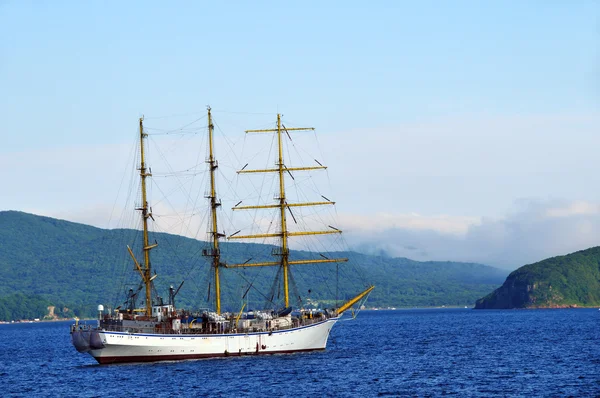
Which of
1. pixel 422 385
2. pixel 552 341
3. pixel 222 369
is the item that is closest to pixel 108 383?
pixel 222 369

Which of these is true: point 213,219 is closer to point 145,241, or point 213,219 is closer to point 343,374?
point 145,241

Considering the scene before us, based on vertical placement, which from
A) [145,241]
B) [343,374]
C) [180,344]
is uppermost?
[145,241]

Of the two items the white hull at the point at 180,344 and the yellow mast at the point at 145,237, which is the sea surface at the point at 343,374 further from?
the yellow mast at the point at 145,237

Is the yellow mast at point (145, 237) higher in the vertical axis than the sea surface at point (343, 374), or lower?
higher

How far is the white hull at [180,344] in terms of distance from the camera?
97.0 meters

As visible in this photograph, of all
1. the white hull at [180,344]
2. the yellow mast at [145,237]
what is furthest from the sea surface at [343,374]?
the yellow mast at [145,237]

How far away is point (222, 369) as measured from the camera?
90438 mm

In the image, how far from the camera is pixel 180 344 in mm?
99375

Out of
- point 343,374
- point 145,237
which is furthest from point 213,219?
point 343,374

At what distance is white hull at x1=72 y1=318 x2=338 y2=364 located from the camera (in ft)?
318

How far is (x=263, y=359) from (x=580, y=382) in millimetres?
35468

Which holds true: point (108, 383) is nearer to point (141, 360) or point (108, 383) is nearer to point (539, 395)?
point (141, 360)

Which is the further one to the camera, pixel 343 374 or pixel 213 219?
pixel 213 219

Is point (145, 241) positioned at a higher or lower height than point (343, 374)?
higher
